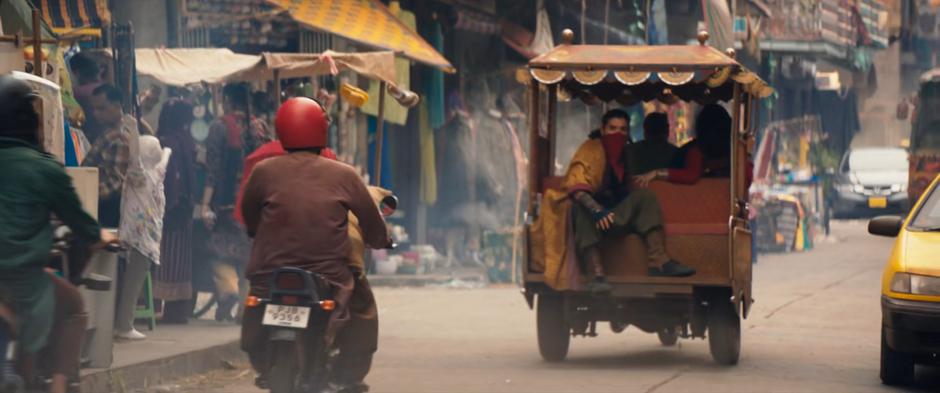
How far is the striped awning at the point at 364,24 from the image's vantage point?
1548 centimetres

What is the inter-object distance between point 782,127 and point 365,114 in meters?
19.7

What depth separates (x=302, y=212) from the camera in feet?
23.7

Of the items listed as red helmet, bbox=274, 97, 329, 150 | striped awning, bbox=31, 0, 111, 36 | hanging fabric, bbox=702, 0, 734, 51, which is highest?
hanging fabric, bbox=702, 0, 734, 51

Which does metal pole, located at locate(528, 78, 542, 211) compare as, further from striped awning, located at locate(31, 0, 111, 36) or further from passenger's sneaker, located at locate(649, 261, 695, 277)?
striped awning, located at locate(31, 0, 111, 36)

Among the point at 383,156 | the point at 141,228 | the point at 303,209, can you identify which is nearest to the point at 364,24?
the point at 383,156

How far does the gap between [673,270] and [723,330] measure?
0.57m

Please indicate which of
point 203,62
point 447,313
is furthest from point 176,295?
point 447,313

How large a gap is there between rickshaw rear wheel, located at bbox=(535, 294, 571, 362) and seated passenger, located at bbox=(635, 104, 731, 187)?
Result: 1.15 metres

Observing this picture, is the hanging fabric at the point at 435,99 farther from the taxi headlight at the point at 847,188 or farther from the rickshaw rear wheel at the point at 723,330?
the taxi headlight at the point at 847,188

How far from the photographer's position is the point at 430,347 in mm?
12328

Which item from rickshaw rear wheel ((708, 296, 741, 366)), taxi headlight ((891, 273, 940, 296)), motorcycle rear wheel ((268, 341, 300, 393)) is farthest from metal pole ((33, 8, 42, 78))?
taxi headlight ((891, 273, 940, 296))

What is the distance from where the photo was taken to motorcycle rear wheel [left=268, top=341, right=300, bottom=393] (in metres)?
7.00

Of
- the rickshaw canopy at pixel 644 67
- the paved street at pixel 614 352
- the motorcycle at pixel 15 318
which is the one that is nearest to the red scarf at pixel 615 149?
the rickshaw canopy at pixel 644 67

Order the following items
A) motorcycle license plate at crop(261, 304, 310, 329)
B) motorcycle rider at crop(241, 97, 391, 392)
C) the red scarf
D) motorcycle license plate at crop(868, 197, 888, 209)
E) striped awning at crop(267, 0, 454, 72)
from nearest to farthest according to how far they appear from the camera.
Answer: motorcycle license plate at crop(261, 304, 310, 329), motorcycle rider at crop(241, 97, 391, 392), the red scarf, striped awning at crop(267, 0, 454, 72), motorcycle license plate at crop(868, 197, 888, 209)
